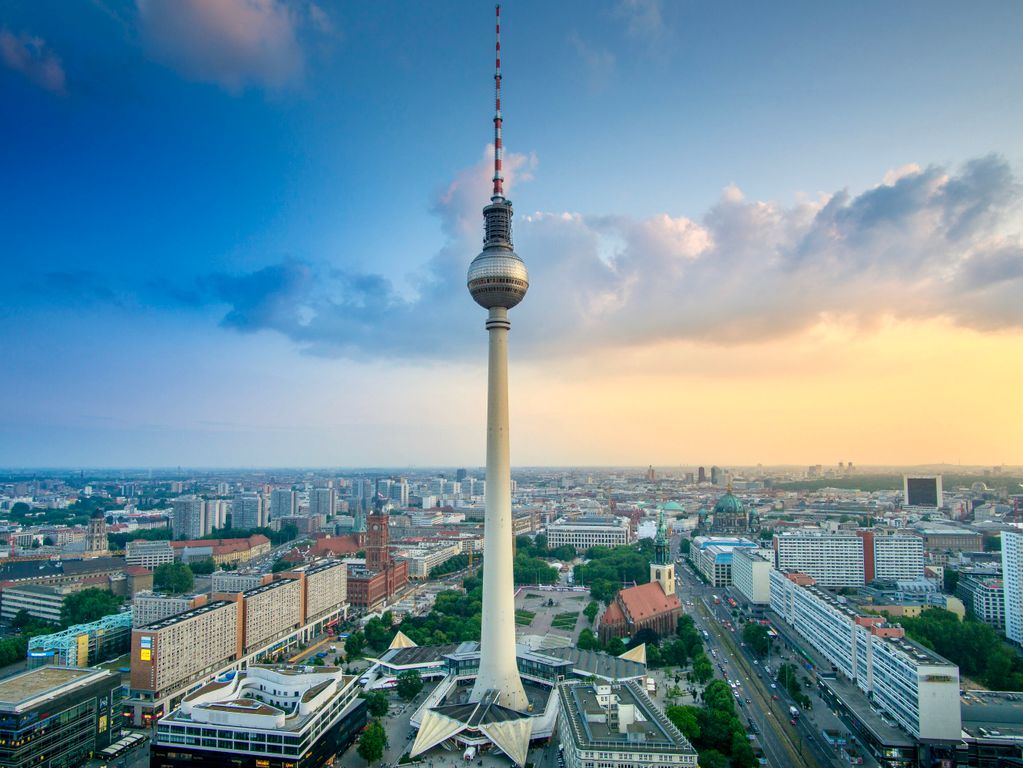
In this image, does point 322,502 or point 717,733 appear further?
point 322,502

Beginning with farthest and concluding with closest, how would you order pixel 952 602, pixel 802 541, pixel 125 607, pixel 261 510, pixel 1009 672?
pixel 261 510 < pixel 802 541 < pixel 125 607 < pixel 952 602 < pixel 1009 672

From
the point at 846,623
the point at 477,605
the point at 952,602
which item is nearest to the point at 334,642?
the point at 477,605

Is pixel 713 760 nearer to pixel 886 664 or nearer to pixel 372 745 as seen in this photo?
pixel 886 664

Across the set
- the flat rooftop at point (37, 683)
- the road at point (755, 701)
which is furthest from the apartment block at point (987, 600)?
the flat rooftop at point (37, 683)

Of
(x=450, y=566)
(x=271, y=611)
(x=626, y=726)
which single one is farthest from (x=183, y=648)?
(x=450, y=566)

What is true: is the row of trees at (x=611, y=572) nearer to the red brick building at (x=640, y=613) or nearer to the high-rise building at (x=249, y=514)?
the red brick building at (x=640, y=613)

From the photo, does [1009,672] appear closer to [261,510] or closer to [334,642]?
[334,642]

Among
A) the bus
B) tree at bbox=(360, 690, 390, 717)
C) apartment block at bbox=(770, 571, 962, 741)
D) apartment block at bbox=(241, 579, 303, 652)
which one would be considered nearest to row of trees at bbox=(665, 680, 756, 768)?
apartment block at bbox=(770, 571, 962, 741)

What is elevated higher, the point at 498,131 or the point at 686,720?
the point at 498,131
